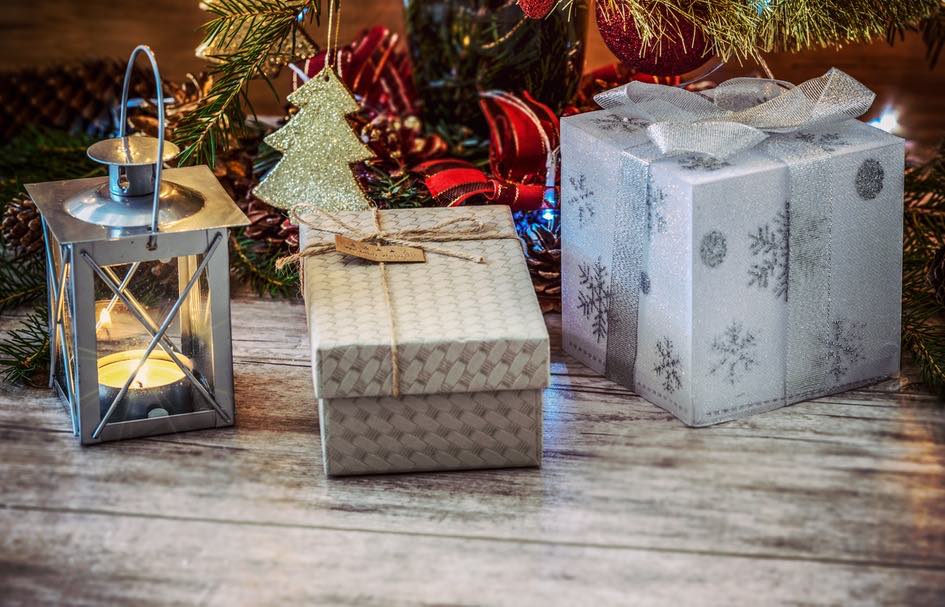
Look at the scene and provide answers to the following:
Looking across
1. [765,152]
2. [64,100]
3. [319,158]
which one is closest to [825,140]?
[765,152]

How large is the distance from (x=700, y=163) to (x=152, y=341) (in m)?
0.50

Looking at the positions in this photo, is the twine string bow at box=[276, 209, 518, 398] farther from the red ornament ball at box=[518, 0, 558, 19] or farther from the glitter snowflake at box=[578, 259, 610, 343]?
the red ornament ball at box=[518, 0, 558, 19]

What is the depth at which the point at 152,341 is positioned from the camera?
3.27 ft

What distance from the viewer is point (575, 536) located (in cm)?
92

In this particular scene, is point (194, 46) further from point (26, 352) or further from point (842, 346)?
point (842, 346)

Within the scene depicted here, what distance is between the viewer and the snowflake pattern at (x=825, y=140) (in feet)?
3.45

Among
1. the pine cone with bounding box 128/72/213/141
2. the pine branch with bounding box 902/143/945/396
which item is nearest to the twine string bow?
the pine cone with bounding box 128/72/213/141

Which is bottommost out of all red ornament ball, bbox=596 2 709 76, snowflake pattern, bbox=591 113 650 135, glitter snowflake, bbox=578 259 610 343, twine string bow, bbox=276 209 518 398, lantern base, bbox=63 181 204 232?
glitter snowflake, bbox=578 259 610 343

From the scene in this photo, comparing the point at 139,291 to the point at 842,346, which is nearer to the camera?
the point at 139,291

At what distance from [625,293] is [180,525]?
0.46 m

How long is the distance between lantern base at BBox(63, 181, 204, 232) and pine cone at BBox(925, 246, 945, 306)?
2.45 feet

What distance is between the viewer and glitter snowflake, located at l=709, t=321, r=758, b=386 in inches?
40.9

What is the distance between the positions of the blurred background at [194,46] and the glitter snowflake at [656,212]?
0.75 metres

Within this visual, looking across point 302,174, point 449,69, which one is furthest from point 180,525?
point 449,69
